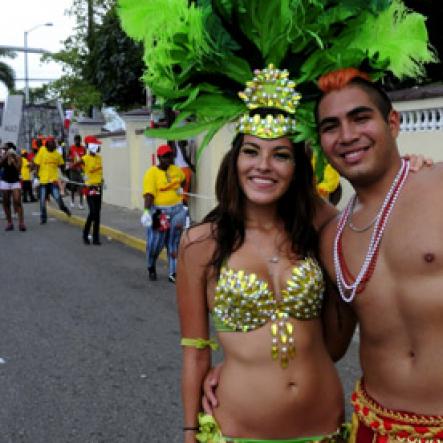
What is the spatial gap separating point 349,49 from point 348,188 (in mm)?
6402

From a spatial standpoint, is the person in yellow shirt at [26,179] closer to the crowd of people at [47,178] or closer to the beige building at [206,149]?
the beige building at [206,149]

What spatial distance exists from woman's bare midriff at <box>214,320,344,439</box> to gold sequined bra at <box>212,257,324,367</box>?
0.09 feet

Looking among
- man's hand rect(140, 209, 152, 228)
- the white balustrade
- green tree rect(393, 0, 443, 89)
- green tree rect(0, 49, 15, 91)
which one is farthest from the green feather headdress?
green tree rect(0, 49, 15, 91)

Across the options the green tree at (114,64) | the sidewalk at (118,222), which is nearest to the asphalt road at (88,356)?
the sidewalk at (118,222)

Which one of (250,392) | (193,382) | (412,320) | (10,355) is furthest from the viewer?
(10,355)

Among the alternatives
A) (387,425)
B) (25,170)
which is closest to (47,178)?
(25,170)

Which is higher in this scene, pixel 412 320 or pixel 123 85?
pixel 123 85

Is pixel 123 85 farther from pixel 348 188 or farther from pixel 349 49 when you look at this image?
pixel 349 49

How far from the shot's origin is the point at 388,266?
2.05 m

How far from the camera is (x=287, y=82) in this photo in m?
2.34

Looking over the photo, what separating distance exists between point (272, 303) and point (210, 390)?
1.33ft

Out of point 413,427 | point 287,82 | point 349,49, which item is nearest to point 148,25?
point 287,82

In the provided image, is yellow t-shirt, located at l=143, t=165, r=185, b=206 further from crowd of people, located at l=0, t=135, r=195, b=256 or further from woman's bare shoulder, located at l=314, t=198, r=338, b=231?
woman's bare shoulder, located at l=314, t=198, r=338, b=231

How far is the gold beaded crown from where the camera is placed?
2.30 meters
